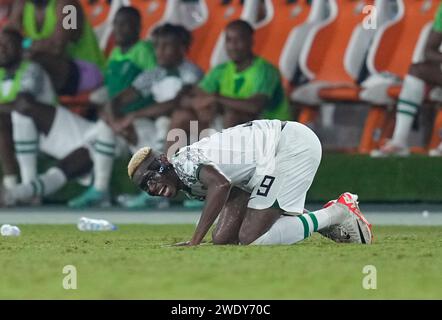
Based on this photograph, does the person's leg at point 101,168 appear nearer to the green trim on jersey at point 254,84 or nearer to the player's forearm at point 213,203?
the green trim on jersey at point 254,84

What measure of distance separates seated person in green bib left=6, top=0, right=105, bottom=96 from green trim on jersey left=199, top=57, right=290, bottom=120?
1.79 metres

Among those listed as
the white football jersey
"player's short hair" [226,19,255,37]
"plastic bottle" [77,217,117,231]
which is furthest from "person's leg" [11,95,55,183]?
the white football jersey

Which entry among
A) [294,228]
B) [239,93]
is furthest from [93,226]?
[294,228]

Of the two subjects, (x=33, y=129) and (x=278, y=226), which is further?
(x=33, y=129)

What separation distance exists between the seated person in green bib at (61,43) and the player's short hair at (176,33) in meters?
1.01

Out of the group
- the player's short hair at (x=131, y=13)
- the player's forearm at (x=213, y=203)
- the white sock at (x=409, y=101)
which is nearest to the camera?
the player's forearm at (x=213, y=203)

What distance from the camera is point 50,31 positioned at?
18844 millimetres

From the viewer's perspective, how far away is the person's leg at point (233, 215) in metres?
11.3

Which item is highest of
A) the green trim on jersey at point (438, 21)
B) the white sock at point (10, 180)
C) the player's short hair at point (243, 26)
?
the green trim on jersey at point (438, 21)

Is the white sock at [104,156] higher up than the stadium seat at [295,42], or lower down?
lower down

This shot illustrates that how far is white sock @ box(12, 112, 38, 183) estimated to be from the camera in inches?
727

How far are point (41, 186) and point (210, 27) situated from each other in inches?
121

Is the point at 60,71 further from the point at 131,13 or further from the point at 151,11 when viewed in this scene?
the point at 151,11

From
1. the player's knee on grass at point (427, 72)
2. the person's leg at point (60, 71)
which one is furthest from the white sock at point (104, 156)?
the player's knee on grass at point (427, 72)
